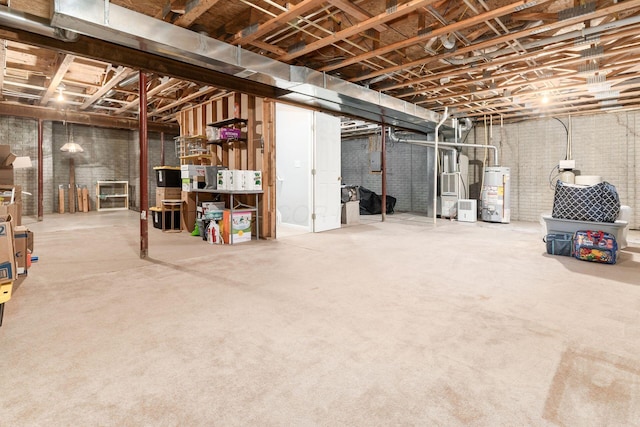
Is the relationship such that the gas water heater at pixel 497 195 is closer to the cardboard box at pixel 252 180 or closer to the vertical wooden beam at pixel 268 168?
the vertical wooden beam at pixel 268 168

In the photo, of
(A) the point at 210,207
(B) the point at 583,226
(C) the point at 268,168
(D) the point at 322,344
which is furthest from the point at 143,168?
(B) the point at 583,226

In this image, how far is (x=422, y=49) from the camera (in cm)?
473

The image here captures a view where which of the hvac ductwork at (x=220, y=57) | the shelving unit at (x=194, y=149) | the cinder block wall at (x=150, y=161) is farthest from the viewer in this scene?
the cinder block wall at (x=150, y=161)

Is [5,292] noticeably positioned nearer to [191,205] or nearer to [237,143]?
[237,143]

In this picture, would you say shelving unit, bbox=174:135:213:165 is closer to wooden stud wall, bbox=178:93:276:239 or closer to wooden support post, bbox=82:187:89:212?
wooden stud wall, bbox=178:93:276:239

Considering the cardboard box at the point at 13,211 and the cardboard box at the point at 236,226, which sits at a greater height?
the cardboard box at the point at 13,211

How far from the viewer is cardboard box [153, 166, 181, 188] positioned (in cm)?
643

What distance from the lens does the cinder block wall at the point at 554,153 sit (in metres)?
7.30

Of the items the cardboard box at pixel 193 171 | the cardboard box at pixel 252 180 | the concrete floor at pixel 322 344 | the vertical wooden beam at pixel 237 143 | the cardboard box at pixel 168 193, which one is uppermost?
the vertical wooden beam at pixel 237 143

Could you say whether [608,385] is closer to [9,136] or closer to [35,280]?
[35,280]

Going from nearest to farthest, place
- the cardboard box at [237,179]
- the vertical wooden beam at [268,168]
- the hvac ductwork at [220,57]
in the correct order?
the hvac ductwork at [220,57], the cardboard box at [237,179], the vertical wooden beam at [268,168]

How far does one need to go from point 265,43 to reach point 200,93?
2576mm

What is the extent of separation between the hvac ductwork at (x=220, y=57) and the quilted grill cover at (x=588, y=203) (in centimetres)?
315

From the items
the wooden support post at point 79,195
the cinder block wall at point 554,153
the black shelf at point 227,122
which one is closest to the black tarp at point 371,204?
the cinder block wall at point 554,153
